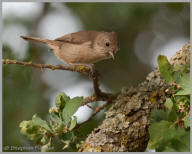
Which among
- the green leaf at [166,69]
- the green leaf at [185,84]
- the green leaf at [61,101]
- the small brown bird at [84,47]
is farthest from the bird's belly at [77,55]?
Result: the green leaf at [185,84]

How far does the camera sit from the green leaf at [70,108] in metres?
2.03

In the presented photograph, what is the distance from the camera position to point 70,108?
2041 mm

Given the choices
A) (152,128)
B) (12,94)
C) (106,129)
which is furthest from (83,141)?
(12,94)

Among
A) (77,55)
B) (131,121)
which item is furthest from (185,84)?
(77,55)

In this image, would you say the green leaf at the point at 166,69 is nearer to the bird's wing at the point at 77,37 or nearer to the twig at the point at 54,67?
the twig at the point at 54,67

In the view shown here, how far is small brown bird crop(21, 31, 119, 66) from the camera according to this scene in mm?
3768

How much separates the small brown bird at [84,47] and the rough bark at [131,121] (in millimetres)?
1406

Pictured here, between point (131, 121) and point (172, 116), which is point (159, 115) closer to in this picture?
point (172, 116)

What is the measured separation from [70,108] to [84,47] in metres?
1.90

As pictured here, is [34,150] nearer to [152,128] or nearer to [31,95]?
[152,128]

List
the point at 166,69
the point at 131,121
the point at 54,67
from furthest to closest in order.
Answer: the point at 54,67
the point at 131,121
the point at 166,69

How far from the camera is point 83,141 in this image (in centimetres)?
216

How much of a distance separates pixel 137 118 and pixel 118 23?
9.69 ft

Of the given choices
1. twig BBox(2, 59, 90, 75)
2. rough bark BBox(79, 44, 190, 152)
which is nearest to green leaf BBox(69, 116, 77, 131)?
rough bark BBox(79, 44, 190, 152)
